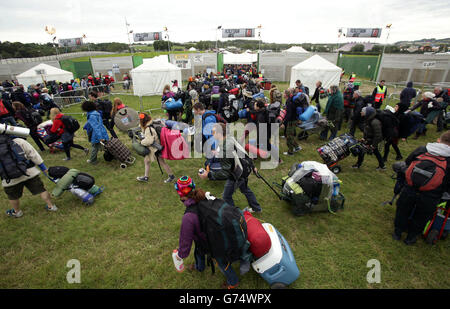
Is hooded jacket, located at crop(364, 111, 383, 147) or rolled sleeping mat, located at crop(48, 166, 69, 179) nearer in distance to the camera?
rolled sleeping mat, located at crop(48, 166, 69, 179)

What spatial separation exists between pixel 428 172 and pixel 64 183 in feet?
23.4

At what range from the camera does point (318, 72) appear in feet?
54.4

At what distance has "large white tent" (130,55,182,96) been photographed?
17766 millimetres

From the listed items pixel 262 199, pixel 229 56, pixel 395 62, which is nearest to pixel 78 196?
pixel 262 199

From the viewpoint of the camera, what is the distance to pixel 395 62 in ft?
63.1

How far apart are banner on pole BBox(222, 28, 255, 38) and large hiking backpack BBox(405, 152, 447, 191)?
3764cm

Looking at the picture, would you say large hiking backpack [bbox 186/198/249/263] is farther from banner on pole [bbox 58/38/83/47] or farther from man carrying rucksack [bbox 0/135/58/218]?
banner on pole [bbox 58/38/83/47]

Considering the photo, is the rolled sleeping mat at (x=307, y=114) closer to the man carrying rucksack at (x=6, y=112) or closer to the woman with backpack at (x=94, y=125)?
the woman with backpack at (x=94, y=125)

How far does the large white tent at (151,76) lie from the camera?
17.8m

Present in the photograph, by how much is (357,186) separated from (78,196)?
725cm

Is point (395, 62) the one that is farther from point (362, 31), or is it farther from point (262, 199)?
point (262, 199)

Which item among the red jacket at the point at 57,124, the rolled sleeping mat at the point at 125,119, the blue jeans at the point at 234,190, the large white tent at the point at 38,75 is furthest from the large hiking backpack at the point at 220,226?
the large white tent at the point at 38,75

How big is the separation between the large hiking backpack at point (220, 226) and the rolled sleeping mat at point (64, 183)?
13.4 ft

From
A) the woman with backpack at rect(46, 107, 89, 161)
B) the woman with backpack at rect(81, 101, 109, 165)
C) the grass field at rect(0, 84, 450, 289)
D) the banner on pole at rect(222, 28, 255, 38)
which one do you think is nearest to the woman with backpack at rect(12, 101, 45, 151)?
the woman with backpack at rect(46, 107, 89, 161)
